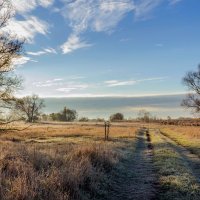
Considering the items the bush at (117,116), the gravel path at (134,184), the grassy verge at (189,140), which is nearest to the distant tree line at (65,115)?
the bush at (117,116)

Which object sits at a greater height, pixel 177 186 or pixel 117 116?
pixel 117 116

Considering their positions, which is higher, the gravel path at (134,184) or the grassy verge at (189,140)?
the grassy verge at (189,140)

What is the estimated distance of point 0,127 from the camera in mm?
24734

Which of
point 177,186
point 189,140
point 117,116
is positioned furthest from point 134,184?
point 117,116

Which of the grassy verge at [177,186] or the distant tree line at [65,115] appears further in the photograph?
the distant tree line at [65,115]

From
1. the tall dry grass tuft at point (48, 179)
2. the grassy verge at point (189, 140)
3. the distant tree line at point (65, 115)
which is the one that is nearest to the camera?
the tall dry grass tuft at point (48, 179)

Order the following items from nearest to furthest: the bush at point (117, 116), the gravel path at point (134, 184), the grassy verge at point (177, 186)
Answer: the grassy verge at point (177, 186) < the gravel path at point (134, 184) < the bush at point (117, 116)

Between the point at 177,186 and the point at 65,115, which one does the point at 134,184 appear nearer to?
the point at 177,186

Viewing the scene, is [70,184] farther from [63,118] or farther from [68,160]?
[63,118]

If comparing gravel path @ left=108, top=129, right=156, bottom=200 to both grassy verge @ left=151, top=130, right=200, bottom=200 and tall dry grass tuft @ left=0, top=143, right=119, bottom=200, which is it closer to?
grassy verge @ left=151, top=130, right=200, bottom=200

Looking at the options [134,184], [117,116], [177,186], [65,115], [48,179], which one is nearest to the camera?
[48,179]

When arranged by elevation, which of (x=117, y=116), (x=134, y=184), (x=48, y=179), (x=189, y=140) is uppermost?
(x=117, y=116)

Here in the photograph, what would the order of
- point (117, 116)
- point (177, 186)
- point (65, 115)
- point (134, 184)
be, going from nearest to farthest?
point (177, 186) → point (134, 184) → point (117, 116) → point (65, 115)

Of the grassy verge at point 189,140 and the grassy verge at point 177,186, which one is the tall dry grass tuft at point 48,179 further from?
the grassy verge at point 189,140
